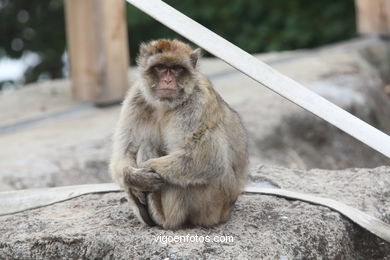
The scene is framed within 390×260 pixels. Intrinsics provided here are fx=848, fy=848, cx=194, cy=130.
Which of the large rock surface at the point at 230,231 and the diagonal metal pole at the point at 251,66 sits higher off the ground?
the diagonal metal pole at the point at 251,66

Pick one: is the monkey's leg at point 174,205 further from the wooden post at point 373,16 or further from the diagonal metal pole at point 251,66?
the wooden post at point 373,16

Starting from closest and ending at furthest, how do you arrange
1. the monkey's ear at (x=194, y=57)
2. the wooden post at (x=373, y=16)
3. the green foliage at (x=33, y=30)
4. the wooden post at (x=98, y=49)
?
the monkey's ear at (x=194, y=57) < the wooden post at (x=98, y=49) < the wooden post at (x=373, y=16) < the green foliage at (x=33, y=30)

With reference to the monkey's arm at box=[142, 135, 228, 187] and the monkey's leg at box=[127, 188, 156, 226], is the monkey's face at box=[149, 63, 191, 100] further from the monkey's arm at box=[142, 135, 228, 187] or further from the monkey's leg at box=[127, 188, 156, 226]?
the monkey's leg at box=[127, 188, 156, 226]

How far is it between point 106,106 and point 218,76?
1980mm

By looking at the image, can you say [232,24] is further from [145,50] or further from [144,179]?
[144,179]

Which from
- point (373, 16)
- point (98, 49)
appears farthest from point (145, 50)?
point (373, 16)

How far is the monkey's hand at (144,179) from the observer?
193 inches

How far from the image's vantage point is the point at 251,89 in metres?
10.3

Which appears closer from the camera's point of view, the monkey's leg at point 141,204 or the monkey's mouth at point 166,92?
the monkey's mouth at point 166,92

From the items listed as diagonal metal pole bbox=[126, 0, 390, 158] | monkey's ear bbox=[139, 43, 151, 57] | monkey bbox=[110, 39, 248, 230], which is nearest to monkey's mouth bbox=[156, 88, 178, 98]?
monkey bbox=[110, 39, 248, 230]

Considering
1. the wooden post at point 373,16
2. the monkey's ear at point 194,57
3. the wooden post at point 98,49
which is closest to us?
the monkey's ear at point 194,57

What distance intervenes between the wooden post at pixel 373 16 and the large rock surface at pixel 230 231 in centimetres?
683

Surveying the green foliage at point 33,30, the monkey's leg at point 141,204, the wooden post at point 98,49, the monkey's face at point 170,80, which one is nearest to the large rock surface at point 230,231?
the monkey's leg at point 141,204

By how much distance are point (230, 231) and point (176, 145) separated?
66 centimetres
